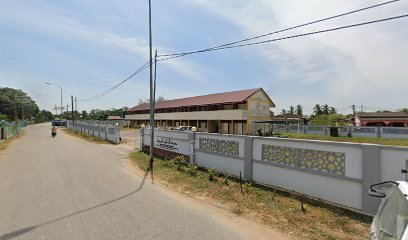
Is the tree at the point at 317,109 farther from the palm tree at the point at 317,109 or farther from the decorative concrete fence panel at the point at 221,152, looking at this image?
the decorative concrete fence panel at the point at 221,152

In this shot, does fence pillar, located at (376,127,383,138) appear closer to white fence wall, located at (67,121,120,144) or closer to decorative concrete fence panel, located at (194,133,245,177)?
decorative concrete fence panel, located at (194,133,245,177)

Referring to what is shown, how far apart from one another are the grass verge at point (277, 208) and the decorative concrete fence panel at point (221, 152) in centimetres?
47

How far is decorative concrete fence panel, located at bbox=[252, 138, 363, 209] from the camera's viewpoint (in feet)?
19.9

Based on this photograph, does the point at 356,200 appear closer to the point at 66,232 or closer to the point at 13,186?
the point at 66,232

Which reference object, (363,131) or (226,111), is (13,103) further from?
(363,131)

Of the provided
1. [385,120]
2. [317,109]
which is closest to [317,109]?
[317,109]

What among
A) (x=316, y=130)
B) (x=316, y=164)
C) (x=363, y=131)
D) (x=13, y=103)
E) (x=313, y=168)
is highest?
(x=13, y=103)

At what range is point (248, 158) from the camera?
29.1 ft

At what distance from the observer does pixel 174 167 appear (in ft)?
39.0

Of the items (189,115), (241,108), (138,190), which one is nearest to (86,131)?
(189,115)

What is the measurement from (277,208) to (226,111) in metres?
31.3

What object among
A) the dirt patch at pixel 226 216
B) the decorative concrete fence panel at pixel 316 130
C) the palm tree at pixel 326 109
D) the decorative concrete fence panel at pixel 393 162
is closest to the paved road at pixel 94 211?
the dirt patch at pixel 226 216

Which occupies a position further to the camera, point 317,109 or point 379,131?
point 317,109

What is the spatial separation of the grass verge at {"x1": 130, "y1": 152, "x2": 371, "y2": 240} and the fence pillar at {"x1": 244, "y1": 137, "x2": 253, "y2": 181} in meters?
0.40
